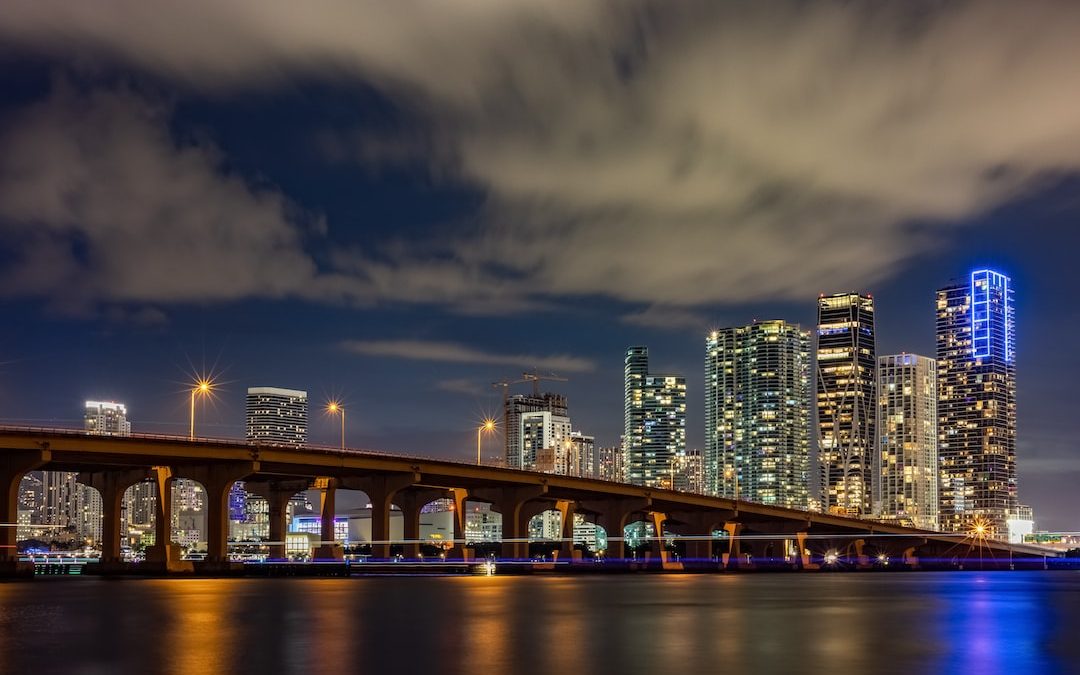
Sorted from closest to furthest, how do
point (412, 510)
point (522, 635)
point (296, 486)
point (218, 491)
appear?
1. point (522, 635)
2. point (218, 491)
3. point (296, 486)
4. point (412, 510)

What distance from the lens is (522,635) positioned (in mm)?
45688

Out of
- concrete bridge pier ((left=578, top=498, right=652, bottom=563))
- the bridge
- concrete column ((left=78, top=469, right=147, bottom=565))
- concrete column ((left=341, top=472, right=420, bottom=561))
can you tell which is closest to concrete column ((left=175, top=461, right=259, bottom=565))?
the bridge

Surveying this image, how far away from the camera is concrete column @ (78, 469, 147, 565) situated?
416 feet

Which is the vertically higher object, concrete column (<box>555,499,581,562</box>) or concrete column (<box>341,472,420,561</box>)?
concrete column (<box>341,472,420,561</box>)

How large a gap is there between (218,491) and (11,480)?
23171mm

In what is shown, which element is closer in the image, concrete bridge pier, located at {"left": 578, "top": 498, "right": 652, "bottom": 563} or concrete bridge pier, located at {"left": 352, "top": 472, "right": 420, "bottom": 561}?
concrete bridge pier, located at {"left": 352, "top": 472, "right": 420, "bottom": 561}

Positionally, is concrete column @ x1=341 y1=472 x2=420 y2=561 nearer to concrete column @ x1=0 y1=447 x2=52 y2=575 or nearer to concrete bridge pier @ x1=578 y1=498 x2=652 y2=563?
concrete column @ x1=0 y1=447 x2=52 y2=575

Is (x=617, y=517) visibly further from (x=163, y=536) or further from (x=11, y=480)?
(x=11, y=480)

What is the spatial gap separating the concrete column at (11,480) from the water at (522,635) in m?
25.6

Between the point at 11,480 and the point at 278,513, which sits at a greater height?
the point at 11,480

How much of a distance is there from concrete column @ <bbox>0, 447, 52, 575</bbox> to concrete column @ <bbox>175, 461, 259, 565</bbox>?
19370mm

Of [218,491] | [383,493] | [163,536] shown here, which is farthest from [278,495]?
[163,536]

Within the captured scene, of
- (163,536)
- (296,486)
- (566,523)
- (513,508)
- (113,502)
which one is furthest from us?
(566,523)

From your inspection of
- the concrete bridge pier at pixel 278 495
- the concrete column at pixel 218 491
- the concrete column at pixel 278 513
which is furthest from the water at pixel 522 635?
the concrete column at pixel 278 513
